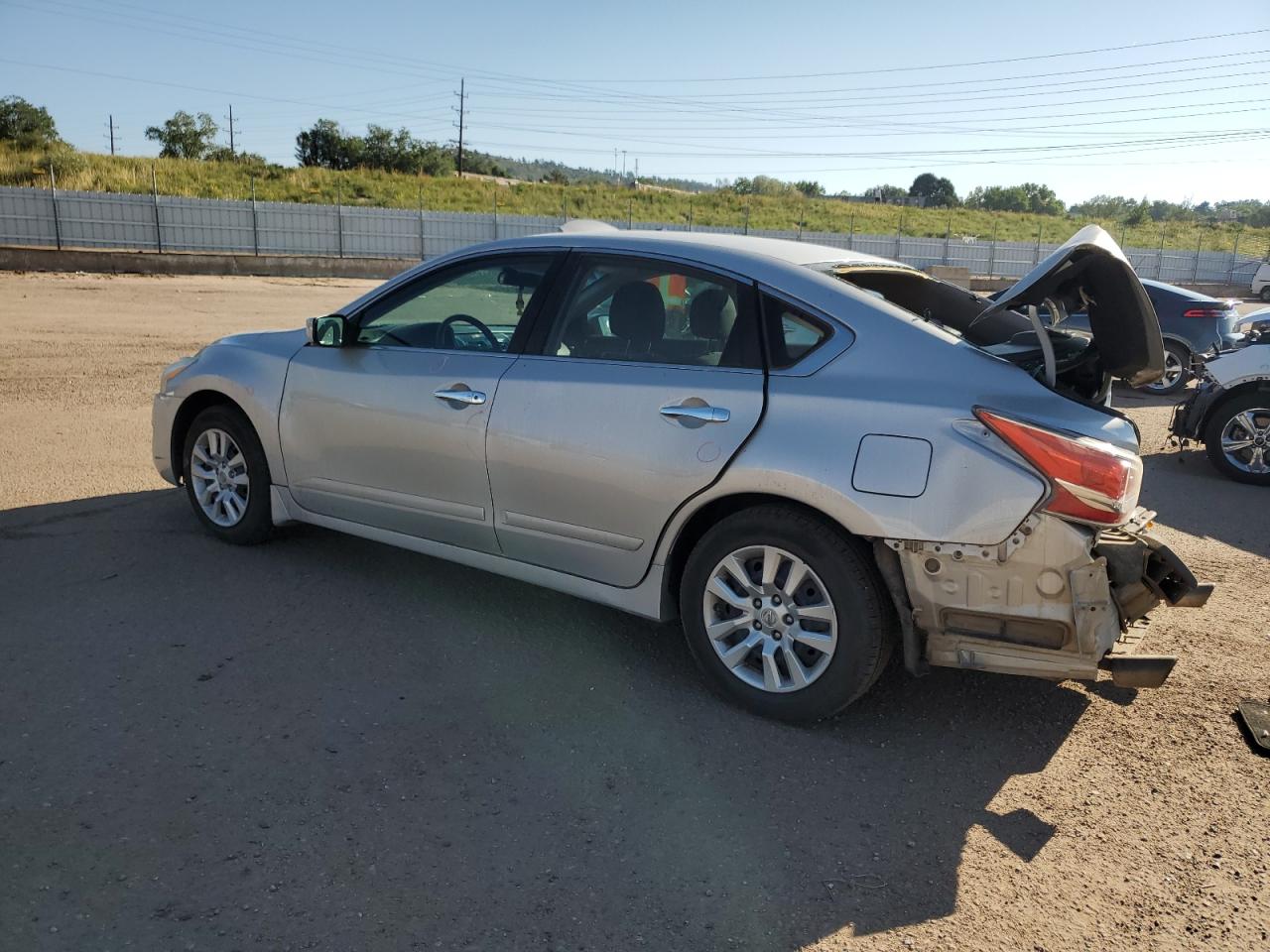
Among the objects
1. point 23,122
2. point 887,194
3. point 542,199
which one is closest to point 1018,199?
point 887,194

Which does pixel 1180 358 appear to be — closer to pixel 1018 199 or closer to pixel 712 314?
pixel 712 314

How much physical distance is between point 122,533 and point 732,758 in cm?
393

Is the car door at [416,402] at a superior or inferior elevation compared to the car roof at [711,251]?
inferior

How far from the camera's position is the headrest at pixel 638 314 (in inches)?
165

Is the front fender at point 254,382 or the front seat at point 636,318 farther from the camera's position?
the front fender at point 254,382

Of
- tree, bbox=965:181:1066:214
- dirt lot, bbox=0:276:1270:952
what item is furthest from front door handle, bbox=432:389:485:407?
tree, bbox=965:181:1066:214

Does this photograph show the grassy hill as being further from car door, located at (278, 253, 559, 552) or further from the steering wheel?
the steering wheel

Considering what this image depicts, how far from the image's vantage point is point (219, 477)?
5555 mm

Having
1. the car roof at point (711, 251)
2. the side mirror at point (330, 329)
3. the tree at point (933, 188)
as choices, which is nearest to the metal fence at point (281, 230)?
the side mirror at point (330, 329)

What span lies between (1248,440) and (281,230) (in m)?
32.2

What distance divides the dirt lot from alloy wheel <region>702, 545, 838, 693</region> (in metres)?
0.23

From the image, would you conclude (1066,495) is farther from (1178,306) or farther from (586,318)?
(1178,306)

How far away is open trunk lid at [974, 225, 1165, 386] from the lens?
3625 millimetres

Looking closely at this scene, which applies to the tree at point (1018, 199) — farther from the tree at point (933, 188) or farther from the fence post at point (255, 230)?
the fence post at point (255, 230)
